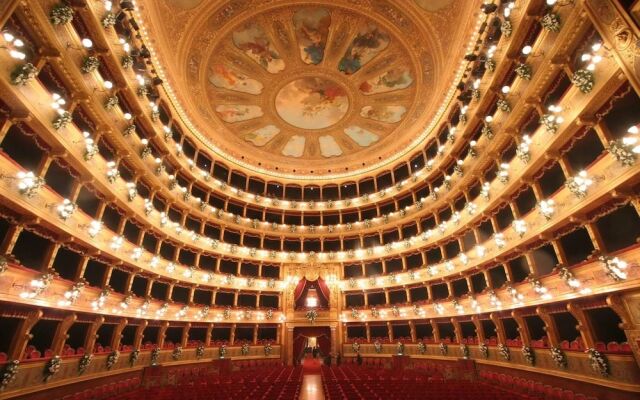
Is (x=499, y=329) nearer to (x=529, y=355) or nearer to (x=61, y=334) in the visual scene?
(x=529, y=355)

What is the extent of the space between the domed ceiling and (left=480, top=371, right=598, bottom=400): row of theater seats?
16.2 metres

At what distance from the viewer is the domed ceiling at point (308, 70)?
17344 millimetres

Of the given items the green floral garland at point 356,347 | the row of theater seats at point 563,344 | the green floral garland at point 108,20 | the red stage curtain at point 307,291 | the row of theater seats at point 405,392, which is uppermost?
the green floral garland at point 108,20

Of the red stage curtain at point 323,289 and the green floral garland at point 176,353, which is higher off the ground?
the red stage curtain at point 323,289

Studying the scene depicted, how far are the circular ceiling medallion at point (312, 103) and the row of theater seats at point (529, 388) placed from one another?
62.8 ft

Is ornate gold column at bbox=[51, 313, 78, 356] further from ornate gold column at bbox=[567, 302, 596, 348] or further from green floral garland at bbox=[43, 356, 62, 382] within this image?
ornate gold column at bbox=[567, 302, 596, 348]

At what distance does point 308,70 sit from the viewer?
21.0 meters

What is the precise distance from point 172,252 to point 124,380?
297 inches

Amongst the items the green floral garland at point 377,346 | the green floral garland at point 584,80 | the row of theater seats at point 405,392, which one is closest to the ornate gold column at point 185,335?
the row of theater seats at point 405,392

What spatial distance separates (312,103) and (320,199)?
8.92 metres

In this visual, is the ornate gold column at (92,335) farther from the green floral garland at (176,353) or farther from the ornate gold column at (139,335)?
the green floral garland at (176,353)

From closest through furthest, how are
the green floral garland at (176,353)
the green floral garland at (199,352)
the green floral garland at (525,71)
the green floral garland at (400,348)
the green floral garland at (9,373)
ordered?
the green floral garland at (9,373) < the green floral garland at (525,71) < the green floral garland at (176,353) < the green floral garland at (199,352) < the green floral garland at (400,348)

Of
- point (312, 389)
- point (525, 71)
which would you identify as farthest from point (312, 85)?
point (312, 389)

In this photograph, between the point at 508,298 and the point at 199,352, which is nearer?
the point at 508,298
